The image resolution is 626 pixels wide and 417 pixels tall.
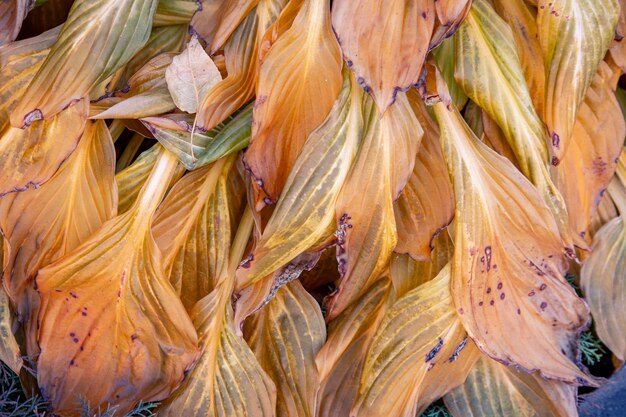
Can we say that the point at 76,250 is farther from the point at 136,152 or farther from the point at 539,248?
the point at 539,248

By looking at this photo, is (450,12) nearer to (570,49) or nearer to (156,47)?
(570,49)

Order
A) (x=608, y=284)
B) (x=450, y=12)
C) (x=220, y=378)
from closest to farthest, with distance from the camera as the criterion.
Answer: (x=450, y=12) < (x=220, y=378) < (x=608, y=284)

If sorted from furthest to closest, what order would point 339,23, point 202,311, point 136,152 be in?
point 136,152
point 202,311
point 339,23

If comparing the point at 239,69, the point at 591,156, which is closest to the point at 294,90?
the point at 239,69

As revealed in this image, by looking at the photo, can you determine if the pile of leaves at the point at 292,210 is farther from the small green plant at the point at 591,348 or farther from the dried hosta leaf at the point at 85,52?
the small green plant at the point at 591,348

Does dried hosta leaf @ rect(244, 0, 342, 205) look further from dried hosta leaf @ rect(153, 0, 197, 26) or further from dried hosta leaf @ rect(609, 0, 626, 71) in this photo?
dried hosta leaf @ rect(609, 0, 626, 71)

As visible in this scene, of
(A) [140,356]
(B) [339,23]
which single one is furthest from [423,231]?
(A) [140,356]

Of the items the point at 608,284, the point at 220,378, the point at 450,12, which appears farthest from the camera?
the point at 608,284

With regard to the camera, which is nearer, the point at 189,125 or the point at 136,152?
the point at 189,125
